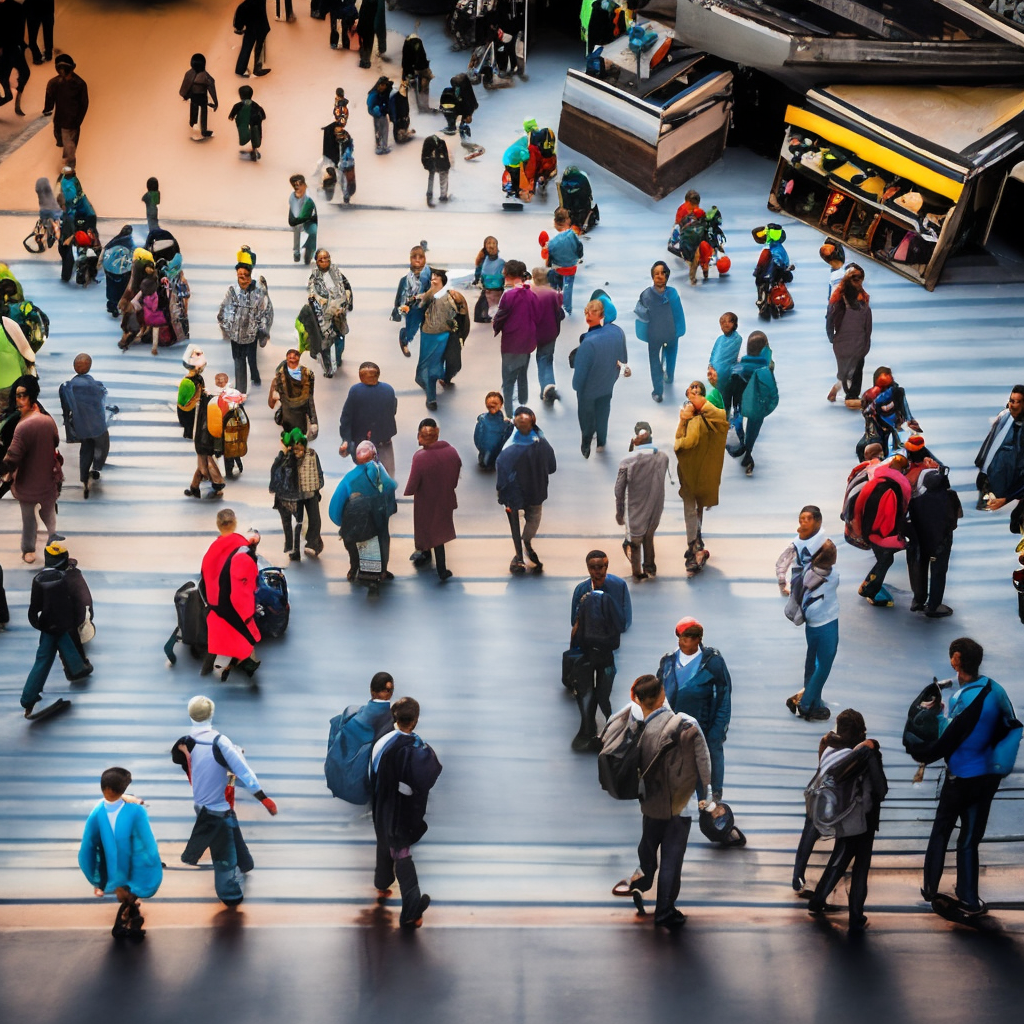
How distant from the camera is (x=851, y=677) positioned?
471 inches

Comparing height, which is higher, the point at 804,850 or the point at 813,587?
the point at 813,587

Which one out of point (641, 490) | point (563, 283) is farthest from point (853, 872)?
point (563, 283)

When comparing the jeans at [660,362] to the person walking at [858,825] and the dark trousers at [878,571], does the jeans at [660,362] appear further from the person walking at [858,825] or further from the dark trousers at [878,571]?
the person walking at [858,825]

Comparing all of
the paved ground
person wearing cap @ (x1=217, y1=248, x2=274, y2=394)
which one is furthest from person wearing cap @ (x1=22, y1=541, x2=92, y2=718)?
person wearing cap @ (x1=217, y1=248, x2=274, y2=394)

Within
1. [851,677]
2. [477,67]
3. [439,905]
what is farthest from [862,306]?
[477,67]

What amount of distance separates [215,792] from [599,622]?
110 inches

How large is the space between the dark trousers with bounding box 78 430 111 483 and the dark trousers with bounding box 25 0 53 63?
1055 centimetres

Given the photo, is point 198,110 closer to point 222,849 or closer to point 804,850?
Result: point 222,849

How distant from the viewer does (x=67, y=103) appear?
1962 cm

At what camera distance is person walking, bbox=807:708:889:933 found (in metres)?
9.12

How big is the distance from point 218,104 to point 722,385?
1074 cm

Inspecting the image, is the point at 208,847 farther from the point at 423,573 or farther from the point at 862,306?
the point at 862,306

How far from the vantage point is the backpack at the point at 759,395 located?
13.7 meters

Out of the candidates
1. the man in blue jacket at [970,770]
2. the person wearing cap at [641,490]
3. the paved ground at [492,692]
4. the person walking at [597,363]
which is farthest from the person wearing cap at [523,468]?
the man in blue jacket at [970,770]
